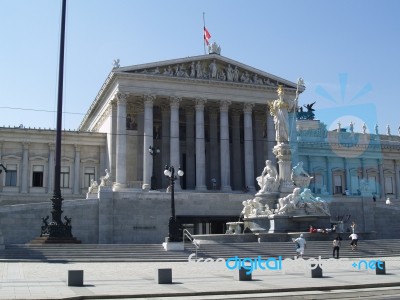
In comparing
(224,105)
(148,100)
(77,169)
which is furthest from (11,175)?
(224,105)

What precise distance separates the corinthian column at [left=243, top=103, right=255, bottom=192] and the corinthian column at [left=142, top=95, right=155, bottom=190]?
12261 millimetres

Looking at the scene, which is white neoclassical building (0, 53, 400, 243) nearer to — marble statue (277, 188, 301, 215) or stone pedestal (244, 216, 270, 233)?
stone pedestal (244, 216, 270, 233)

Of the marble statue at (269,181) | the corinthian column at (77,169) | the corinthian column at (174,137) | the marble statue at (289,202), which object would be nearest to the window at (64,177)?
the corinthian column at (77,169)

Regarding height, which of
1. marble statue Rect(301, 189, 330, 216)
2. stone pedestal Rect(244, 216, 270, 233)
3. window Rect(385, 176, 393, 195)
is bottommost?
stone pedestal Rect(244, 216, 270, 233)

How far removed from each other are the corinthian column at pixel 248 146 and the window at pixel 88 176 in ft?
64.9

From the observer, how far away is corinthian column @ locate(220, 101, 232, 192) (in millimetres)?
68000

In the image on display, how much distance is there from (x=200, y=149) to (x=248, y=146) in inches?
257

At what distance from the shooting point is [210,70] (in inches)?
2771

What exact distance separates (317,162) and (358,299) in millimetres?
69576

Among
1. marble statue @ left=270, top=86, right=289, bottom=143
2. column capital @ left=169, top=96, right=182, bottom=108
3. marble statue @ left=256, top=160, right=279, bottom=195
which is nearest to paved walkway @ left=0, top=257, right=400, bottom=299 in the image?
marble statue @ left=256, top=160, right=279, bottom=195

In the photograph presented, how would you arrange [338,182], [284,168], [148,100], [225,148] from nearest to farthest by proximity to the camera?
[284,168] → [148,100] → [225,148] → [338,182]

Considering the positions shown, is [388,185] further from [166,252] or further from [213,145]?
[166,252]

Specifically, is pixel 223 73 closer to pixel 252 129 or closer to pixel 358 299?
pixel 252 129

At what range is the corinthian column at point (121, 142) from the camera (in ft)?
209
